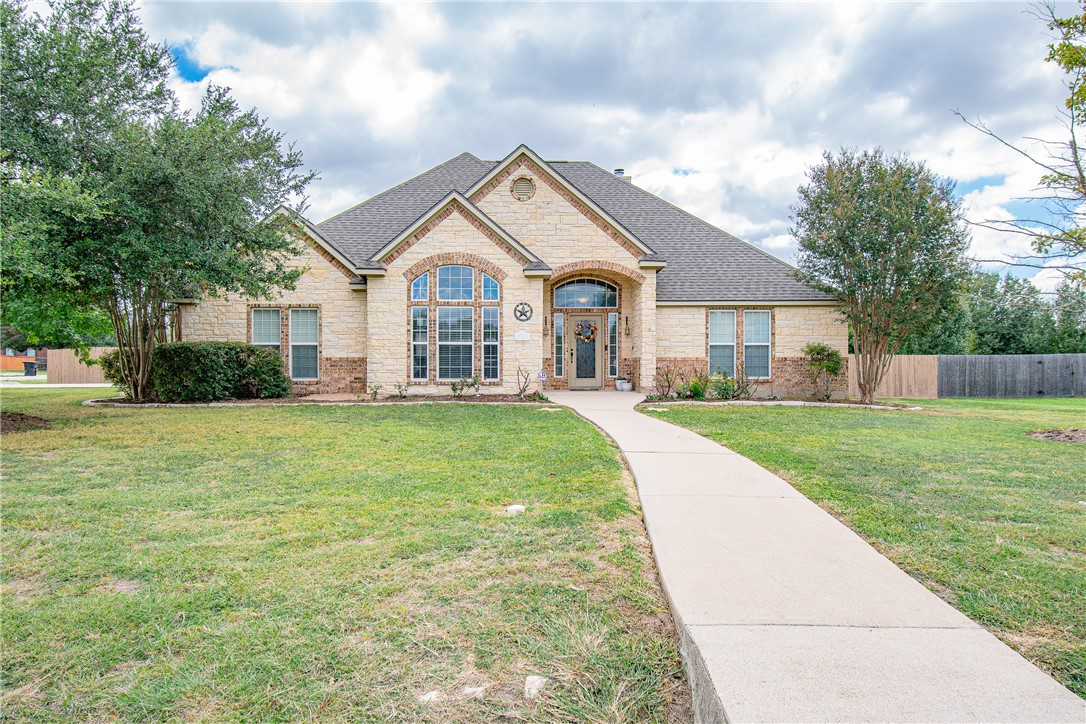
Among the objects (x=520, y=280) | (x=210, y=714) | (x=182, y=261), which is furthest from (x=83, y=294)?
(x=210, y=714)

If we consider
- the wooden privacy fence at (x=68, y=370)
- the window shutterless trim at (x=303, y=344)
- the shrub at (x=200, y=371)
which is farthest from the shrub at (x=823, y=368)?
the wooden privacy fence at (x=68, y=370)

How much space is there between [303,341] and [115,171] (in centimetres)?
749

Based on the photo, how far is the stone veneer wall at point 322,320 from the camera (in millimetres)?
16266

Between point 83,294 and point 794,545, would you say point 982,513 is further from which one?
point 83,294

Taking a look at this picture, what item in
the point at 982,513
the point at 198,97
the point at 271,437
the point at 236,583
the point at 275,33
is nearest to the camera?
the point at 236,583

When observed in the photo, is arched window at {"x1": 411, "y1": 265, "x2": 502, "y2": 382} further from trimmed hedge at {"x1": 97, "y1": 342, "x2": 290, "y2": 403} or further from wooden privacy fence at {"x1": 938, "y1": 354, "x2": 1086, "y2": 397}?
wooden privacy fence at {"x1": 938, "y1": 354, "x2": 1086, "y2": 397}

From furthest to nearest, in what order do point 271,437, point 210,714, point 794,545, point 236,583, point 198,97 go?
1. point 198,97
2. point 271,437
3. point 794,545
4. point 236,583
5. point 210,714

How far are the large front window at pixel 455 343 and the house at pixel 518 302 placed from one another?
39 mm

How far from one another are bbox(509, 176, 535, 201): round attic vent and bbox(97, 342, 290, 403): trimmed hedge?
8.53 m

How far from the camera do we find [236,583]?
10.6 feet

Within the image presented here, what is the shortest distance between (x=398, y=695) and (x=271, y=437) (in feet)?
24.0

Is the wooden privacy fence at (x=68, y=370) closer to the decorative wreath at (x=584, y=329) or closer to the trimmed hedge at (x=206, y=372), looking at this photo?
the trimmed hedge at (x=206, y=372)

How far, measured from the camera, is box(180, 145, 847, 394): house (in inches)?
613

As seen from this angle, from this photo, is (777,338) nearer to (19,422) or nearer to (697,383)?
(697,383)
